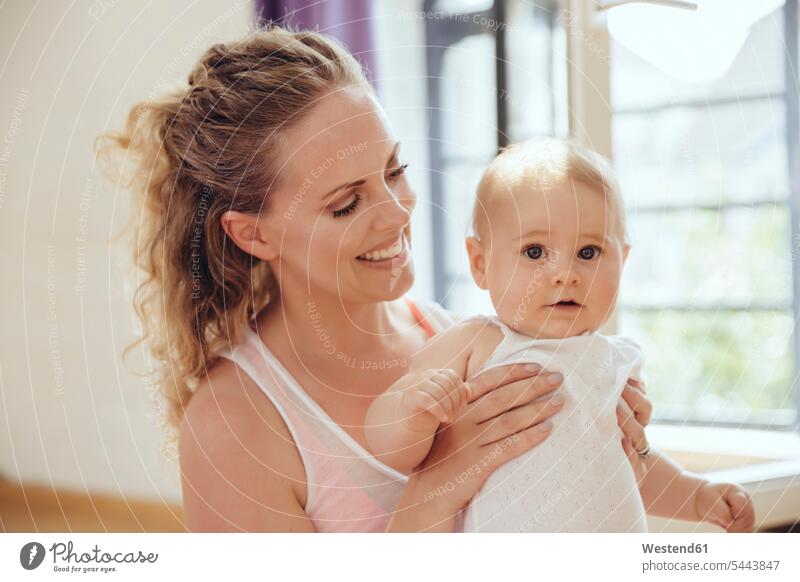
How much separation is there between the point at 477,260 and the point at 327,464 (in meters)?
0.20

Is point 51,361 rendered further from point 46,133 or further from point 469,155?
point 469,155

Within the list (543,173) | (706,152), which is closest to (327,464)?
(543,173)

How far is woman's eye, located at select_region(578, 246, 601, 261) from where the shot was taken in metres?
0.64

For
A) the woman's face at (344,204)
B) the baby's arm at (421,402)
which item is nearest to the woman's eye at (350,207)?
the woman's face at (344,204)

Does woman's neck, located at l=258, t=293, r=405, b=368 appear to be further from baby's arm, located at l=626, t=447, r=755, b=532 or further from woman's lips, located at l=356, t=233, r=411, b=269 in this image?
baby's arm, located at l=626, t=447, r=755, b=532

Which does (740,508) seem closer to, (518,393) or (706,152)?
(518,393)

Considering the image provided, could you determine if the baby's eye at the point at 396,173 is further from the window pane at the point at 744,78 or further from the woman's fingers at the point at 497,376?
the window pane at the point at 744,78

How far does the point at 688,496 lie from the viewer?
27.0 inches

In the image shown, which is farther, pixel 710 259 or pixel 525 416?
pixel 710 259

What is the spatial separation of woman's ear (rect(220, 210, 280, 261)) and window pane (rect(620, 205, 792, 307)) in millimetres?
333

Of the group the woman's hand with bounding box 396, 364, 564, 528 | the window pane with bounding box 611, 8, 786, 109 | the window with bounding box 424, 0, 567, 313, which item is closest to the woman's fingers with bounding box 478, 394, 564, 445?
the woman's hand with bounding box 396, 364, 564, 528

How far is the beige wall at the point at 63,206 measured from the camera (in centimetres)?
73

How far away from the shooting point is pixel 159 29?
2.34 ft
